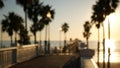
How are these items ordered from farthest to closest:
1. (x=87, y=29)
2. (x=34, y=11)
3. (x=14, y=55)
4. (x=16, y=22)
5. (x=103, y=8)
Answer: (x=87, y=29), (x=16, y=22), (x=103, y=8), (x=34, y=11), (x=14, y=55)

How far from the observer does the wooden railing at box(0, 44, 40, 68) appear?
74.7 ft

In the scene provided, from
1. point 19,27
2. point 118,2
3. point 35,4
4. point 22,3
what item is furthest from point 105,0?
point 19,27

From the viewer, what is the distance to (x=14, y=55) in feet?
88.5

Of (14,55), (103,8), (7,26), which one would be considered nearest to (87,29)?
(7,26)

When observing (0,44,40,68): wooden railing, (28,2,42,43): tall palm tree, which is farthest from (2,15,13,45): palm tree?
(0,44,40,68): wooden railing

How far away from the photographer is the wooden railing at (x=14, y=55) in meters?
22.8

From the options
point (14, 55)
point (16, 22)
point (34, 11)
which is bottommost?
point (14, 55)

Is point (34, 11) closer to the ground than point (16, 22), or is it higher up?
higher up

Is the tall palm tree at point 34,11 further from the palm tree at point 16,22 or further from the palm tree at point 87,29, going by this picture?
the palm tree at point 87,29

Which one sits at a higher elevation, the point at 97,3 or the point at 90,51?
the point at 97,3

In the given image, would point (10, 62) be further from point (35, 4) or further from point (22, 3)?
point (35, 4)

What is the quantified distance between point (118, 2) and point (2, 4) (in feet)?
98.4

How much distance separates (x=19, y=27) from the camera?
79125mm

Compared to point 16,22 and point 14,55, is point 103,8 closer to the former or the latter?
point 16,22
